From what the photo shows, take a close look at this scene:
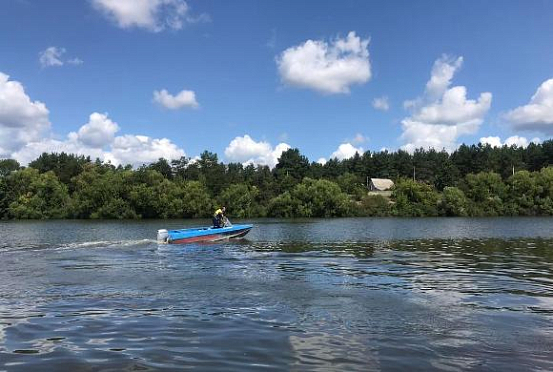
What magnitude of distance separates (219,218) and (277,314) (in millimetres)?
27616

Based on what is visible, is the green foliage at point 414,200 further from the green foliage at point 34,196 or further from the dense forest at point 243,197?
the green foliage at point 34,196

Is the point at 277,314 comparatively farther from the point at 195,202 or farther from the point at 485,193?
the point at 485,193

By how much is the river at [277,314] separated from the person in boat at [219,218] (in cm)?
1391

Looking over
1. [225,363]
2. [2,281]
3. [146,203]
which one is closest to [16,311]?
[2,281]

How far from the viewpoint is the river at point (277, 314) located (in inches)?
378

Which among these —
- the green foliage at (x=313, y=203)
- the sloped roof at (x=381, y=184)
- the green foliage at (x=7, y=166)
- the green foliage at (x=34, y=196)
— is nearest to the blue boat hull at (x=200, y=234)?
the green foliage at (x=313, y=203)

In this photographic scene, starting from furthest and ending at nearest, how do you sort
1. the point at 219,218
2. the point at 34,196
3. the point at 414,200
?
1. the point at 414,200
2. the point at 34,196
3. the point at 219,218

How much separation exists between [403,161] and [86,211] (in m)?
93.7

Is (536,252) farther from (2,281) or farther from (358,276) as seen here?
(2,281)

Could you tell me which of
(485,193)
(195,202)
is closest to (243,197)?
(195,202)

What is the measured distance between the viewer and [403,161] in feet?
499

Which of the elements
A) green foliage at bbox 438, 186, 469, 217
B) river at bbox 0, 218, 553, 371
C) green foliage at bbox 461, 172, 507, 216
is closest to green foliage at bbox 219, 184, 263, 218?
green foliage at bbox 438, 186, 469, 217

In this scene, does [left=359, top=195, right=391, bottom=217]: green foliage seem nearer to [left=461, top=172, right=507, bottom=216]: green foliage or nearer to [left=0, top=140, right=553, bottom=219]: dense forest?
[left=0, top=140, right=553, bottom=219]: dense forest

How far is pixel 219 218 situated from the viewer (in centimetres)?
4059
